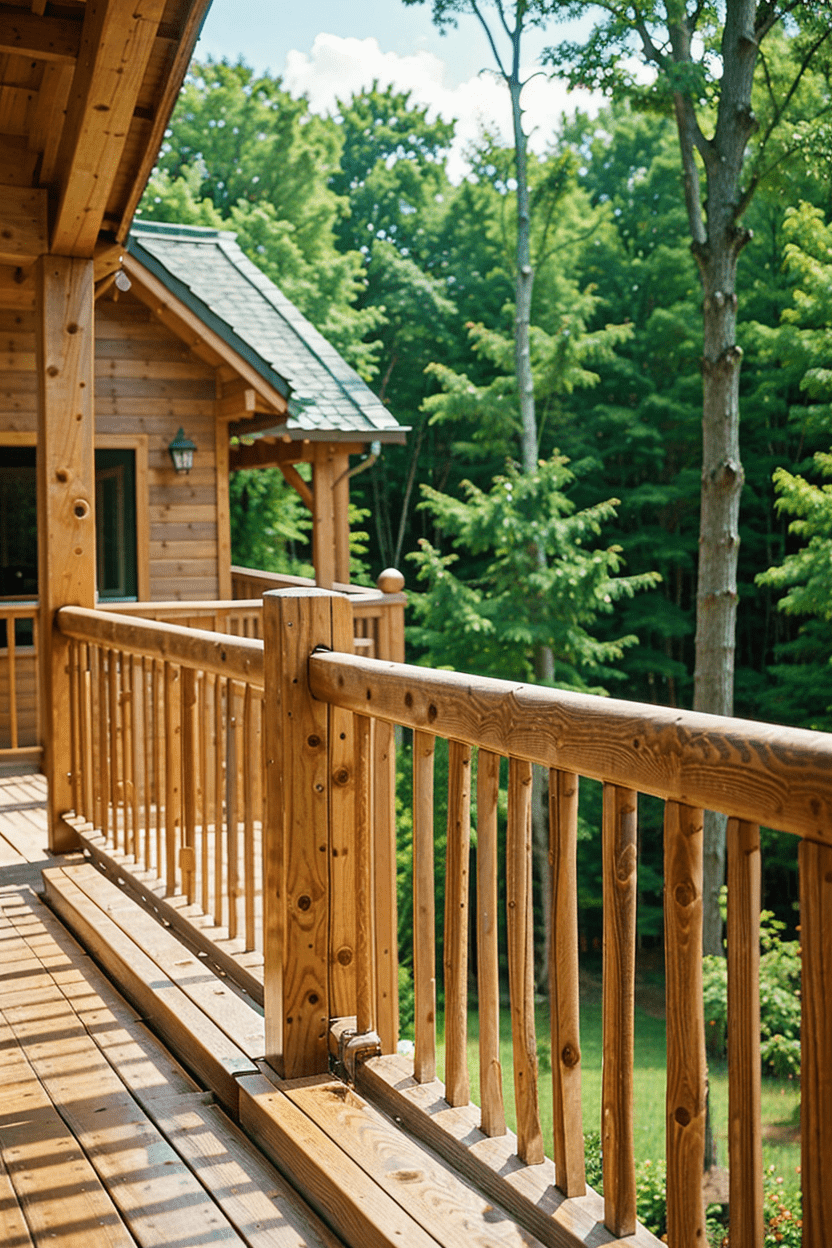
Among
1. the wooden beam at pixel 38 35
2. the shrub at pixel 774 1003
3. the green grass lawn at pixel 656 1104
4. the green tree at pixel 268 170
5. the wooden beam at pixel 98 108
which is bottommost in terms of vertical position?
the green grass lawn at pixel 656 1104

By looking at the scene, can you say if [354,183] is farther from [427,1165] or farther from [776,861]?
[427,1165]

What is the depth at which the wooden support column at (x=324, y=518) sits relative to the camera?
11.6m

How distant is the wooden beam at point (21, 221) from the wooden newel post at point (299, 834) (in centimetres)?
321

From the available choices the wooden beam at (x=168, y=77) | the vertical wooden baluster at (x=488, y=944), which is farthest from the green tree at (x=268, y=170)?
the vertical wooden baluster at (x=488, y=944)

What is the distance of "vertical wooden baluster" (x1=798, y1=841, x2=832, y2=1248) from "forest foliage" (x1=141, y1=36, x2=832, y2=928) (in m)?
12.0

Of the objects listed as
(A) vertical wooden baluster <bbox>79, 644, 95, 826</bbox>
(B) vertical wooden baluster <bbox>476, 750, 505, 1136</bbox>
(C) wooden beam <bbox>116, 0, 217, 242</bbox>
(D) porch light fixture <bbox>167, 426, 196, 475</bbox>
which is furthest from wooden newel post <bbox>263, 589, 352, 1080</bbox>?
(D) porch light fixture <bbox>167, 426, 196, 475</bbox>

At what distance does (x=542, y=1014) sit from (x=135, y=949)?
→ 13.8m

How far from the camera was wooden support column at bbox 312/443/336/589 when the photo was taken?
1158 cm

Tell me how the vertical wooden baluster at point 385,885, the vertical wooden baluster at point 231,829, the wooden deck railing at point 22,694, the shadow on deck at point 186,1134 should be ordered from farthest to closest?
1. the wooden deck railing at point 22,694
2. the vertical wooden baluster at point 231,829
3. the vertical wooden baluster at point 385,885
4. the shadow on deck at point 186,1134

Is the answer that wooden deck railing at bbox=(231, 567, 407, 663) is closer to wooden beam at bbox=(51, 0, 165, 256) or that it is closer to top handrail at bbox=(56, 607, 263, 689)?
top handrail at bbox=(56, 607, 263, 689)

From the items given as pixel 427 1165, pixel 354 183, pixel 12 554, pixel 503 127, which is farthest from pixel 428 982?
pixel 354 183

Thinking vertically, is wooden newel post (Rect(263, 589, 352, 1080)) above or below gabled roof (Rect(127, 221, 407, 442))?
below

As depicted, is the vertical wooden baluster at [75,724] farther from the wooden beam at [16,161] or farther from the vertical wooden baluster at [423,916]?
the vertical wooden baluster at [423,916]

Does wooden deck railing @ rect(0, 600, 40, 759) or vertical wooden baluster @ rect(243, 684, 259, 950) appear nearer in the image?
vertical wooden baluster @ rect(243, 684, 259, 950)
